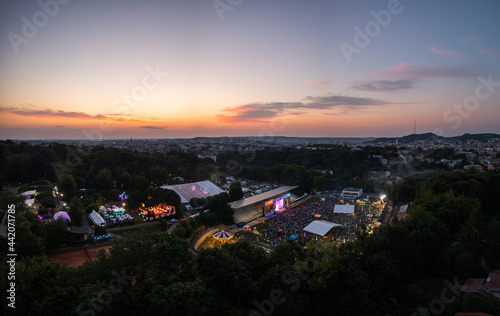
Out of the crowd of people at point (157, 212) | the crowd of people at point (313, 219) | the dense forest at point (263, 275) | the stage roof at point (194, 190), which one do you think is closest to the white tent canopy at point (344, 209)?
the crowd of people at point (313, 219)

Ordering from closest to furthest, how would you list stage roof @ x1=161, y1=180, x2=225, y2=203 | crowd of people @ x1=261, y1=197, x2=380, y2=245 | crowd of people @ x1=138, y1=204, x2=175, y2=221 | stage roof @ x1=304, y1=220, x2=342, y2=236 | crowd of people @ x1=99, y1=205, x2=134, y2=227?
stage roof @ x1=304, y1=220, x2=342, y2=236
crowd of people @ x1=261, y1=197, x2=380, y2=245
crowd of people @ x1=99, y1=205, x2=134, y2=227
crowd of people @ x1=138, y1=204, x2=175, y2=221
stage roof @ x1=161, y1=180, x2=225, y2=203

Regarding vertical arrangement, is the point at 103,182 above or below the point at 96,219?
above

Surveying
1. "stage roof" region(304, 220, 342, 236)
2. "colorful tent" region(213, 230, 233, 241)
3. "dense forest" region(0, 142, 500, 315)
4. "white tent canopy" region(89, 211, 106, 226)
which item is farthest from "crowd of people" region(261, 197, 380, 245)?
"white tent canopy" region(89, 211, 106, 226)

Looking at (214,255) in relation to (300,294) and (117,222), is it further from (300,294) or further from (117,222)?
(117,222)

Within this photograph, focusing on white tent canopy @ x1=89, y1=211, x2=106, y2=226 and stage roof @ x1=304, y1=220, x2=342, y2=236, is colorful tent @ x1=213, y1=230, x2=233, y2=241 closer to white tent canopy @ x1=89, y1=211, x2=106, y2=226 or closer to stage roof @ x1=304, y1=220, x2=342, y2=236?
stage roof @ x1=304, y1=220, x2=342, y2=236

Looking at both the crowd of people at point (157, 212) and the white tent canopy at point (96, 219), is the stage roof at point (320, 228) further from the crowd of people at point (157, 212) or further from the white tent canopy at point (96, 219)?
the white tent canopy at point (96, 219)

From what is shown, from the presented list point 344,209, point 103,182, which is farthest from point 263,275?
point 103,182

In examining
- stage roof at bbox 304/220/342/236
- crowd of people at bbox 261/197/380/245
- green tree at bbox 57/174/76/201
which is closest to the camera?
stage roof at bbox 304/220/342/236

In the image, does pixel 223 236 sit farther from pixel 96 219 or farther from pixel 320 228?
pixel 96 219
